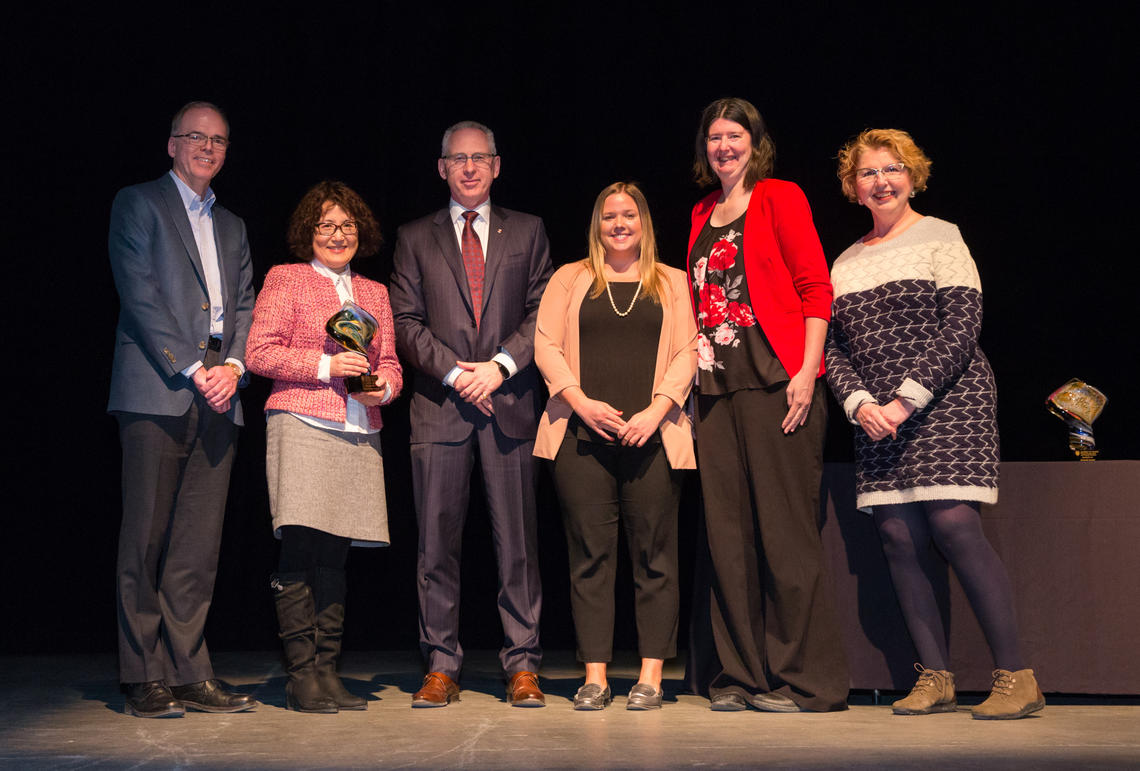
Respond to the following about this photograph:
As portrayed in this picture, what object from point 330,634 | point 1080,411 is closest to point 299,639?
point 330,634

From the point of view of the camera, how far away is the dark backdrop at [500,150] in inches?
174

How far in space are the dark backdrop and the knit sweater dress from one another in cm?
140

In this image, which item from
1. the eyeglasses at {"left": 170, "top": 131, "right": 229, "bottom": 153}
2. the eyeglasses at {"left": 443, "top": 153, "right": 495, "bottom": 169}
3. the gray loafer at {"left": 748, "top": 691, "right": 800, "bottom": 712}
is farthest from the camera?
the eyeglasses at {"left": 443, "top": 153, "right": 495, "bottom": 169}

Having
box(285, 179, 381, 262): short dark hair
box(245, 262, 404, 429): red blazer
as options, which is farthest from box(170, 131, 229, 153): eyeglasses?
box(245, 262, 404, 429): red blazer

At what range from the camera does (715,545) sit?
10.5ft

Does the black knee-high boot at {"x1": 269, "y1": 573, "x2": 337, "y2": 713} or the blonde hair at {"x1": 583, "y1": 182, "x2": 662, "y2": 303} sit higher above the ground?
the blonde hair at {"x1": 583, "y1": 182, "x2": 662, "y2": 303}

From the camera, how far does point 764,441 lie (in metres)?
3.14

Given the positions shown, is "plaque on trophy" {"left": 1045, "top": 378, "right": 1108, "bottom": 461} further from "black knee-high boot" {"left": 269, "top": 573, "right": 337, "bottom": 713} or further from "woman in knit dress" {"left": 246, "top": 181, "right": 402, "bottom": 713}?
"black knee-high boot" {"left": 269, "top": 573, "right": 337, "bottom": 713}

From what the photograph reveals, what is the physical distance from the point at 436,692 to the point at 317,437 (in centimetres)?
81

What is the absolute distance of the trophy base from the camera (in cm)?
312

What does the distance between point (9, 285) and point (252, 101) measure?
47.4 inches

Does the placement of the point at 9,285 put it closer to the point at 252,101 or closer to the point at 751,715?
the point at 252,101

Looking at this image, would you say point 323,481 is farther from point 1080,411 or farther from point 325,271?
point 1080,411

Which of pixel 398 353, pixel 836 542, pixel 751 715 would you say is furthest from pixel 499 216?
pixel 751 715
